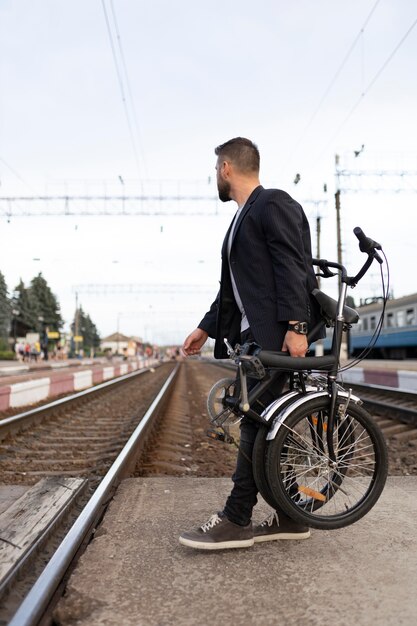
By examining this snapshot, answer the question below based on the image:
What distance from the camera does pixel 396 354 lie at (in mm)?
29062

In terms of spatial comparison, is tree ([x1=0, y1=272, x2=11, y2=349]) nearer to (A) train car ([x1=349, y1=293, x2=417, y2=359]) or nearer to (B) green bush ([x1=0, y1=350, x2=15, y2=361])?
(B) green bush ([x1=0, y1=350, x2=15, y2=361])

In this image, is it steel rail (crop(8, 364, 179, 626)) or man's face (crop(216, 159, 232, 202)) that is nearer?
steel rail (crop(8, 364, 179, 626))

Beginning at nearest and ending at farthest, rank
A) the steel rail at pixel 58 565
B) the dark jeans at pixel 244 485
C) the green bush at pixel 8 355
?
the steel rail at pixel 58 565
the dark jeans at pixel 244 485
the green bush at pixel 8 355

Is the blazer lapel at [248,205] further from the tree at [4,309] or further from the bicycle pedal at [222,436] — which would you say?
the tree at [4,309]

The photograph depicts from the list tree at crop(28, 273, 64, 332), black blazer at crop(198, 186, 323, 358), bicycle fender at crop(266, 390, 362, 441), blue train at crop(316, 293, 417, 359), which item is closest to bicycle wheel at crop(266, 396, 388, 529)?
bicycle fender at crop(266, 390, 362, 441)

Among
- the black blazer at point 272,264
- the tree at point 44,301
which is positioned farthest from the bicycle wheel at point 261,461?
the tree at point 44,301

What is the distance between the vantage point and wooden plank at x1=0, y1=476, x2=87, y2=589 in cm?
240

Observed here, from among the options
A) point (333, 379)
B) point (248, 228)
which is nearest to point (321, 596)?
point (333, 379)

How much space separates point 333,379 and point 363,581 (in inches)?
33.5

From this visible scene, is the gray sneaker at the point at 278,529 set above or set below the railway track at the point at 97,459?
above

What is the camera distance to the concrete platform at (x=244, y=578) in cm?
193

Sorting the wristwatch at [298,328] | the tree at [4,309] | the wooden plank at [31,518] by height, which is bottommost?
the wooden plank at [31,518]

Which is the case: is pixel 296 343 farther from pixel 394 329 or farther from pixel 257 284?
pixel 394 329

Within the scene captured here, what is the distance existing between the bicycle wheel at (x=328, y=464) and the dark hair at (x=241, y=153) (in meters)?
1.19
